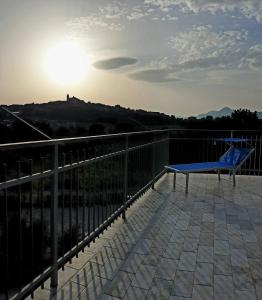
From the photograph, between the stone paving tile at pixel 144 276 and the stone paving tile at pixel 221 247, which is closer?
the stone paving tile at pixel 144 276

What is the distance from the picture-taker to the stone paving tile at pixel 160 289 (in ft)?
9.94

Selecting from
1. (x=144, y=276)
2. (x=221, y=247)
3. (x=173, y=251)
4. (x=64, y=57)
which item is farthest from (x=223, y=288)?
(x=64, y=57)

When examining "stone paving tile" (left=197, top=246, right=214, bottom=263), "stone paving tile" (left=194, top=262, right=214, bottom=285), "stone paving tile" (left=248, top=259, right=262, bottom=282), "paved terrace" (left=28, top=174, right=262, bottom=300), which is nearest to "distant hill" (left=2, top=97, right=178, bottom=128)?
"paved terrace" (left=28, top=174, right=262, bottom=300)

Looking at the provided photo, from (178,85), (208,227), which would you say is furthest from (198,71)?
(208,227)

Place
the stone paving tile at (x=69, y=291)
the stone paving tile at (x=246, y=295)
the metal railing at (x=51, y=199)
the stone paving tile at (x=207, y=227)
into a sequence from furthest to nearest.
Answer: the stone paving tile at (x=207, y=227)
the stone paving tile at (x=246, y=295)
the stone paving tile at (x=69, y=291)
the metal railing at (x=51, y=199)

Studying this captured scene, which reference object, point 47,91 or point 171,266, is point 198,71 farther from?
point 171,266

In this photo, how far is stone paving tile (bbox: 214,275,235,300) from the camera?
3055mm

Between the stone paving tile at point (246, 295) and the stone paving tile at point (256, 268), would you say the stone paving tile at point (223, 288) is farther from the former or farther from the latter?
the stone paving tile at point (256, 268)

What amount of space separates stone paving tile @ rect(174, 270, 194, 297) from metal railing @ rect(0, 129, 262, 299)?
40.4 inches

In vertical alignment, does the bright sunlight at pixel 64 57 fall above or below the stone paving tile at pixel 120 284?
above

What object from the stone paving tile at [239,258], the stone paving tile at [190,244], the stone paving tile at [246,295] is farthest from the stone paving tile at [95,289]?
the stone paving tile at [239,258]

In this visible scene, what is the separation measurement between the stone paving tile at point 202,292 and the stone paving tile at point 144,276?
0.42 m

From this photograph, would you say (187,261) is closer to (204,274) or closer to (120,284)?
(204,274)

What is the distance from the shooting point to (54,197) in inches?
119
